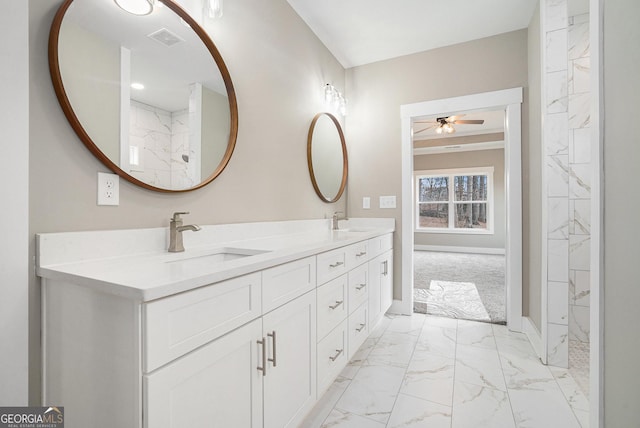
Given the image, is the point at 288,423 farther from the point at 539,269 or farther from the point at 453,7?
the point at 453,7

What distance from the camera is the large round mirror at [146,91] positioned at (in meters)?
1.00

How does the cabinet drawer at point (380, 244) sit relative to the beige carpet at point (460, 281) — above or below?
above

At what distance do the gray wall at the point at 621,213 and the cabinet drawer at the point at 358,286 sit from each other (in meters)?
1.14

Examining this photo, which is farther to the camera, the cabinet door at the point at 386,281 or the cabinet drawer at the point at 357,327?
the cabinet door at the point at 386,281

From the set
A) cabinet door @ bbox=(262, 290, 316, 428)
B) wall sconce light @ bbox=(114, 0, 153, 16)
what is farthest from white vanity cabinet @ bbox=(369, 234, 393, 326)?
wall sconce light @ bbox=(114, 0, 153, 16)

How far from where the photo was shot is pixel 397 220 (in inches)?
117

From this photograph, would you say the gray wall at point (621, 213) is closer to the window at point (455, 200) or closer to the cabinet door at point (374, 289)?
the cabinet door at point (374, 289)

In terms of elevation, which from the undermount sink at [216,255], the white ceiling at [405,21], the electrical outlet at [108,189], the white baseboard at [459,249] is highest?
the white ceiling at [405,21]

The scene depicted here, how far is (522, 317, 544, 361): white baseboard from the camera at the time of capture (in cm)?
215

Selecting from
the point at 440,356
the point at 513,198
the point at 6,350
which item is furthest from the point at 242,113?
the point at 513,198

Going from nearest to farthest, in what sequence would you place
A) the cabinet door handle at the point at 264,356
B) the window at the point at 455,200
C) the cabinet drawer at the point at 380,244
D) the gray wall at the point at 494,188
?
1. the cabinet door handle at the point at 264,356
2. the cabinet drawer at the point at 380,244
3. the gray wall at the point at 494,188
4. the window at the point at 455,200

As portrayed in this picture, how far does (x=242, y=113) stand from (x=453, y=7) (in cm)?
190

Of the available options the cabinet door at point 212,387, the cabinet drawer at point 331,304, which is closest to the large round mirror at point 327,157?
the cabinet drawer at point 331,304

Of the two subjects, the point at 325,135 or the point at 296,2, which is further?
the point at 325,135
